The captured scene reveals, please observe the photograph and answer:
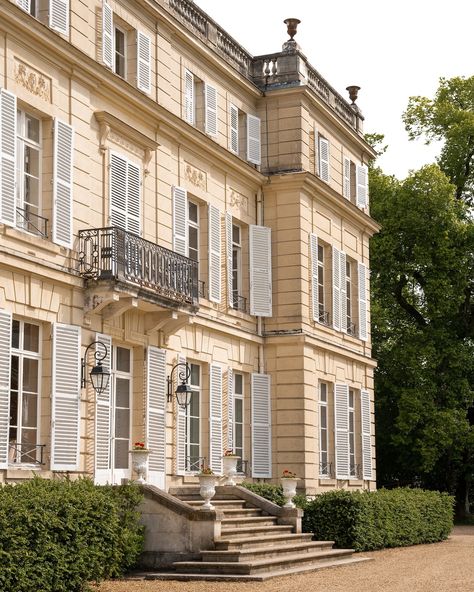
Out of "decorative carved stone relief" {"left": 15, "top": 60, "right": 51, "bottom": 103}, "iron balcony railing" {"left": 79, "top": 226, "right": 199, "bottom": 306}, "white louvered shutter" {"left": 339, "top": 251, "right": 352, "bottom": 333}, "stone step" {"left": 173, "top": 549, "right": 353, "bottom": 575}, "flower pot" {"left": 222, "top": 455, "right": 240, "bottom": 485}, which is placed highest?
"decorative carved stone relief" {"left": 15, "top": 60, "right": 51, "bottom": 103}

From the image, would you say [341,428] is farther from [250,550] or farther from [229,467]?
[250,550]

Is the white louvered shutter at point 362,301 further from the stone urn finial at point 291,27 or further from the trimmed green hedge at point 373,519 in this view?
the stone urn finial at point 291,27

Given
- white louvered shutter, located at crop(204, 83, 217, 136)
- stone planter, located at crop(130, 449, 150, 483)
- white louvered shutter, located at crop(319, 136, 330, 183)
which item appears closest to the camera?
stone planter, located at crop(130, 449, 150, 483)

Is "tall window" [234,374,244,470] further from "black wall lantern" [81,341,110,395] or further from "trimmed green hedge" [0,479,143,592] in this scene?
"trimmed green hedge" [0,479,143,592]

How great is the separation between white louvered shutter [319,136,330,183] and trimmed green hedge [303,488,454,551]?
22.5 ft

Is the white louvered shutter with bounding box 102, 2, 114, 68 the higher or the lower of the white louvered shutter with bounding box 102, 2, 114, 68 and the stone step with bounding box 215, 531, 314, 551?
the higher

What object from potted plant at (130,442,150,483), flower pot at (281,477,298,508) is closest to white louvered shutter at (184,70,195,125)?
flower pot at (281,477,298,508)

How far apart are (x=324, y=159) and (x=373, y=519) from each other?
8.05 meters

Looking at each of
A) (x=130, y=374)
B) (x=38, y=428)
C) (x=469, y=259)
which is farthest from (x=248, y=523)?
(x=469, y=259)

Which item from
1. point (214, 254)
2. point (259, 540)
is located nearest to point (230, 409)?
point (214, 254)

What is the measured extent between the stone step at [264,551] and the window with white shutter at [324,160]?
28.8 ft

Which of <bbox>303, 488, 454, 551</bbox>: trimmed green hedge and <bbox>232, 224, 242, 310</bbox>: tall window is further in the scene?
<bbox>232, 224, 242, 310</bbox>: tall window

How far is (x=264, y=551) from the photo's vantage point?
16453 millimetres

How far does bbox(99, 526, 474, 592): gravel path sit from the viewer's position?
1412cm
